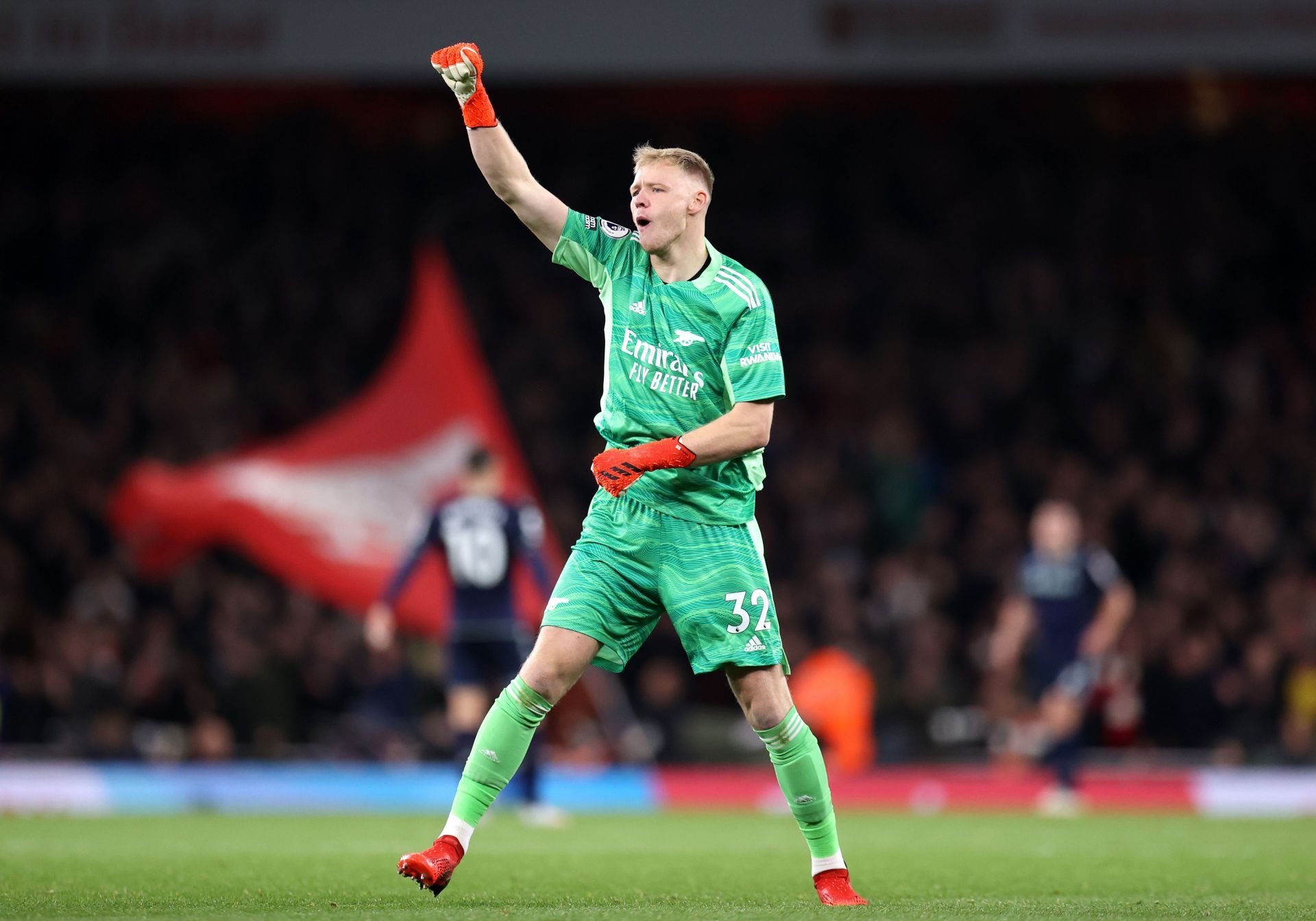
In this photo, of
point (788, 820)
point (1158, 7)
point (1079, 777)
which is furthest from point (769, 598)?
point (1158, 7)

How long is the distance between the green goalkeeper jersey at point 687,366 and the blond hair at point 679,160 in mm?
253

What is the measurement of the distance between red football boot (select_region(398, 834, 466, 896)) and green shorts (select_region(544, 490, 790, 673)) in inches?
29.5

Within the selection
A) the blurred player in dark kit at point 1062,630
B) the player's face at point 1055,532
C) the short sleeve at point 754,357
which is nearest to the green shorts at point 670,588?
the short sleeve at point 754,357

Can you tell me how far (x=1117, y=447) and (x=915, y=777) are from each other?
5397 mm

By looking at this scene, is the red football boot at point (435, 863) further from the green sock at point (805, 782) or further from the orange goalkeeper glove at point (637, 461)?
the orange goalkeeper glove at point (637, 461)

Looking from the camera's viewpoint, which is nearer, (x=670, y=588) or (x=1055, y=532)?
(x=670, y=588)

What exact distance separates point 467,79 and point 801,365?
46.1ft

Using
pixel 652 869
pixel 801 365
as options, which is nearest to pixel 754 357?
pixel 652 869

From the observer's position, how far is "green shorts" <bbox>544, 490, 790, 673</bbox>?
6.06m

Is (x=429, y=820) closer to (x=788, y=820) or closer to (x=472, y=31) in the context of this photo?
(x=788, y=820)

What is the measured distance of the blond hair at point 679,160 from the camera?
615 centimetres

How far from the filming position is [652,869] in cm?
786

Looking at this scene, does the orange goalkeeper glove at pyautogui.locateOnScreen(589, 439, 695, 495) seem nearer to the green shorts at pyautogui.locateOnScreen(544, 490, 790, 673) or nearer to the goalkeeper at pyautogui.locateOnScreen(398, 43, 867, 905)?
the goalkeeper at pyautogui.locateOnScreen(398, 43, 867, 905)

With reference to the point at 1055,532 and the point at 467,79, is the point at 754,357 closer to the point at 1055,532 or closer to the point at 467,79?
the point at 467,79
